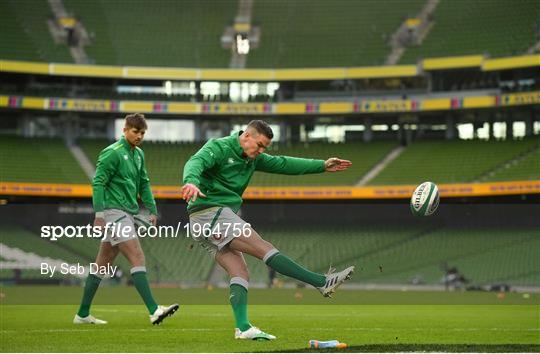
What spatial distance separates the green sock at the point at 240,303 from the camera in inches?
409

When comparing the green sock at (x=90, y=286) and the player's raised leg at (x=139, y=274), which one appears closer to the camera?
the player's raised leg at (x=139, y=274)

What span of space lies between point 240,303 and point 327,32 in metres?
50.3

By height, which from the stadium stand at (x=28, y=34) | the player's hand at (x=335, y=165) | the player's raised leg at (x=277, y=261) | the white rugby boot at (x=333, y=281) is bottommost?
the white rugby boot at (x=333, y=281)

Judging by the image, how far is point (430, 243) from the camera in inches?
1699

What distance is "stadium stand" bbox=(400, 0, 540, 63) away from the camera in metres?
54.9

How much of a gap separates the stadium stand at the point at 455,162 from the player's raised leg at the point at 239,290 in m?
40.5

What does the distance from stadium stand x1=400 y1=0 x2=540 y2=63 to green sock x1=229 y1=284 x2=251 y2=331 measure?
4670 centimetres

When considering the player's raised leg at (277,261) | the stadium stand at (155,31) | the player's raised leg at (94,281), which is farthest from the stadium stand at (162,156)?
the player's raised leg at (277,261)

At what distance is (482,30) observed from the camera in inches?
2232

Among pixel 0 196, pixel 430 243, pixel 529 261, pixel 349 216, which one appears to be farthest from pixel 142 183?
pixel 0 196

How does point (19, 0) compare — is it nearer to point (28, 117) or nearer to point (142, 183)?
point (28, 117)

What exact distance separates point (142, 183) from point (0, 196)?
4155 cm

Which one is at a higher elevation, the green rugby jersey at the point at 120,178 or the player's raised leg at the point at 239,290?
the green rugby jersey at the point at 120,178

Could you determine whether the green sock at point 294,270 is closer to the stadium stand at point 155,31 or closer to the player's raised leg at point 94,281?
the player's raised leg at point 94,281
